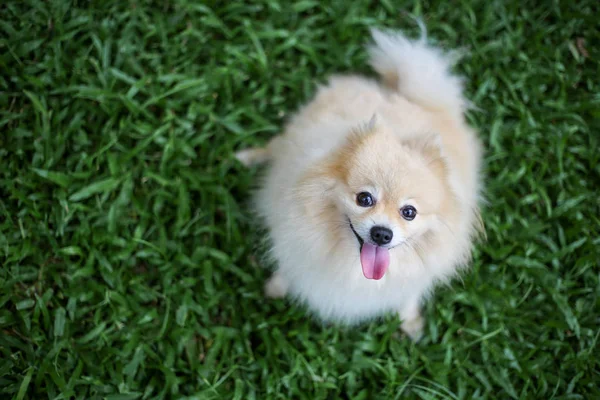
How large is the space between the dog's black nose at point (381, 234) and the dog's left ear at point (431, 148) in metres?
0.32

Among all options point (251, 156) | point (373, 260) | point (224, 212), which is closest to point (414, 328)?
point (373, 260)

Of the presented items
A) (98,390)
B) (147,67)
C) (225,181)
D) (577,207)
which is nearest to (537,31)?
(577,207)

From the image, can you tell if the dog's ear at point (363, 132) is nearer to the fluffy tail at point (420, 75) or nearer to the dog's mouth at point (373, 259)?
the dog's mouth at point (373, 259)

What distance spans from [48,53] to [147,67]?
52cm

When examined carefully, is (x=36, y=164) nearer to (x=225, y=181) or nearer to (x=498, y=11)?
(x=225, y=181)

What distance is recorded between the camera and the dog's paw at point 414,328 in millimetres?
2498

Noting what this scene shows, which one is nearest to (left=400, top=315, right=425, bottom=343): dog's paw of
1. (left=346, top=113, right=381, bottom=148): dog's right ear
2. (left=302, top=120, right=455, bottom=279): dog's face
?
(left=302, top=120, right=455, bottom=279): dog's face

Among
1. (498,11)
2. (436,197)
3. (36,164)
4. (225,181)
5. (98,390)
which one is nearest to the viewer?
(436,197)

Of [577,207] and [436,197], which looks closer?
[436,197]

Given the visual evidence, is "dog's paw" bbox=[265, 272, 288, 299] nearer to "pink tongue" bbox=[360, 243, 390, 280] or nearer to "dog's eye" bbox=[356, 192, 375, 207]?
"pink tongue" bbox=[360, 243, 390, 280]

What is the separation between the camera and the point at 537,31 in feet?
10.3

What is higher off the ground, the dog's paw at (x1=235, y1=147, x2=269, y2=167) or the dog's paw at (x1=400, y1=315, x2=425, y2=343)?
the dog's paw at (x1=235, y1=147, x2=269, y2=167)

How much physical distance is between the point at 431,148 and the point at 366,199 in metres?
0.32

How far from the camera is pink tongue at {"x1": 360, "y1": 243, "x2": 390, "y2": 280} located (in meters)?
1.77
